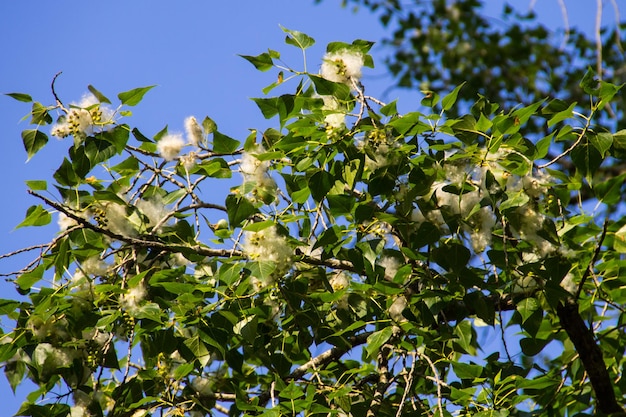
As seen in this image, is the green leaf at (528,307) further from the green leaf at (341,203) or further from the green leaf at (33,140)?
the green leaf at (33,140)

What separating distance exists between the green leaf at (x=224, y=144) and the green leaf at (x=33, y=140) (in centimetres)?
38

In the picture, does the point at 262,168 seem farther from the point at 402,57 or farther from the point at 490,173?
the point at 402,57

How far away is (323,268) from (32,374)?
2.37ft

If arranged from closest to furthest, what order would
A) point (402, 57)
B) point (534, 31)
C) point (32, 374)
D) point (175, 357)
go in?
point (32, 374) → point (175, 357) → point (534, 31) → point (402, 57)

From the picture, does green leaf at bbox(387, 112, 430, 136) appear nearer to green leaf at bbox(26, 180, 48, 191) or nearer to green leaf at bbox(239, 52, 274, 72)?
green leaf at bbox(239, 52, 274, 72)

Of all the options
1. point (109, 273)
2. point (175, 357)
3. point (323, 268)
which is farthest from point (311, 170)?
point (175, 357)

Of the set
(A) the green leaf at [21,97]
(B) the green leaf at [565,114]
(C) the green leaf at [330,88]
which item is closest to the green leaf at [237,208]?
(C) the green leaf at [330,88]

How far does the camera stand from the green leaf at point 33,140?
1.63 m

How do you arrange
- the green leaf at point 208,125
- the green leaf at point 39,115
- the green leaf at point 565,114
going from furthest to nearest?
the green leaf at point 208,125 < the green leaf at point 39,115 < the green leaf at point 565,114

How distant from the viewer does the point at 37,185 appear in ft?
5.05

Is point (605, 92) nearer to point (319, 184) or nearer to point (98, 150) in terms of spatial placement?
point (319, 184)

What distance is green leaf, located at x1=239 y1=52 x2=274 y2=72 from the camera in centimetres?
149

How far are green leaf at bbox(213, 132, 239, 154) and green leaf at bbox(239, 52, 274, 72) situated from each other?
179 millimetres

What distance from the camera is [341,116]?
144 cm
